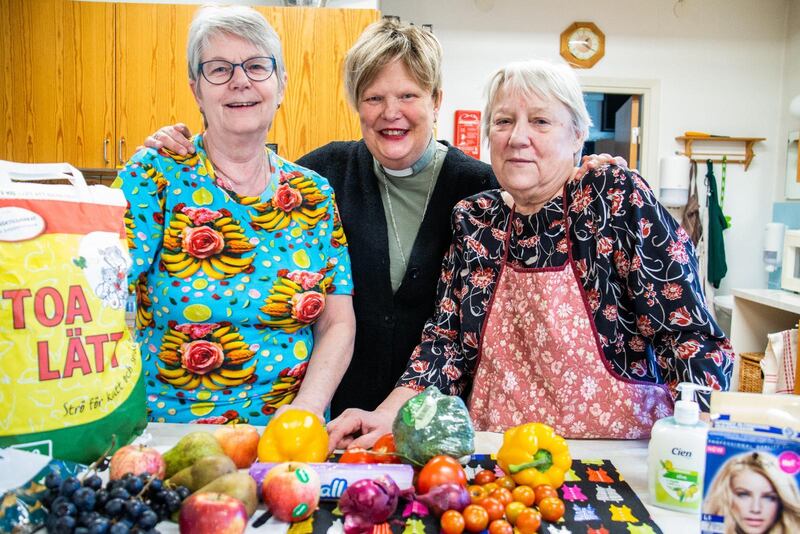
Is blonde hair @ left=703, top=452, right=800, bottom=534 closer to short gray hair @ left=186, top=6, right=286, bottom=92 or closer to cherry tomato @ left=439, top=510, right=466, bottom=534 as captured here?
cherry tomato @ left=439, top=510, right=466, bottom=534

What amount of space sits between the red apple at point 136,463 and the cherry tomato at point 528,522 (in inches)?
19.9

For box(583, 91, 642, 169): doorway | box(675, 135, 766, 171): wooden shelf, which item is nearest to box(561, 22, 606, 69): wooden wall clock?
box(583, 91, 642, 169): doorway

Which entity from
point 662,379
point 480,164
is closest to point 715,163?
point 480,164

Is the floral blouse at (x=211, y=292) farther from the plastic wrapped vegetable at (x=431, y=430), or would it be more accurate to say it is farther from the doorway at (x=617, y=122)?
the doorway at (x=617, y=122)

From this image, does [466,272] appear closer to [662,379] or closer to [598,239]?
[598,239]

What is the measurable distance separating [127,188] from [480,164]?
0.98m

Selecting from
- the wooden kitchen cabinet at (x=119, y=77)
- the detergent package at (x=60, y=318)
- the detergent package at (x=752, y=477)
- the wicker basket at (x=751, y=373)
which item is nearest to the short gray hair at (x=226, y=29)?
the detergent package at (x=60, y=318)

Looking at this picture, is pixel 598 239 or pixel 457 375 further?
pixel 457 375

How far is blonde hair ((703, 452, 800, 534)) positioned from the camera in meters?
0.69

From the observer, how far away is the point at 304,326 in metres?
1.46

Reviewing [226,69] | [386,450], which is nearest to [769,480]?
[386,450]

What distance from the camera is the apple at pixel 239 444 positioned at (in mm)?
1007

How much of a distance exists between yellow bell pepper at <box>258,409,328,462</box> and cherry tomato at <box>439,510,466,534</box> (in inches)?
9.9

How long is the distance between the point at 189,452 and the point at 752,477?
2.43ft
